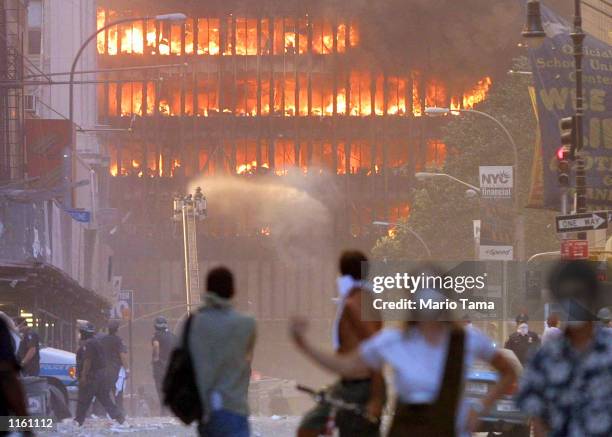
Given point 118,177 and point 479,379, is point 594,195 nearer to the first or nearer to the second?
point 479,379

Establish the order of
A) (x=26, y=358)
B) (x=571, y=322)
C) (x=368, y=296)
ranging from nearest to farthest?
(x=571, y=322) < (x=368, y=296) < (x=26, y=358)

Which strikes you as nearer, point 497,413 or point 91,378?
point 497,413

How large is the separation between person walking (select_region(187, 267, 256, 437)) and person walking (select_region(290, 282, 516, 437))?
174 cm

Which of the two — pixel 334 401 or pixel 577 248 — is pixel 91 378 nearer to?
pixel 577 248

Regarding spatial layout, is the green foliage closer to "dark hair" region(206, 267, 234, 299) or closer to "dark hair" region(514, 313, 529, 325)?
"dark hair" region(514, 313, 529, 325)

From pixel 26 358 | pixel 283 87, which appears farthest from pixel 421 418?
pixel 283 87

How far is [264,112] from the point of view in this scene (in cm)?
11012

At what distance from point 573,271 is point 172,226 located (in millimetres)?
96361

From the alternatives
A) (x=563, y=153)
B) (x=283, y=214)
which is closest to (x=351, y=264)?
(x=563, y=153)

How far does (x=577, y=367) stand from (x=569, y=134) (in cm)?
1777

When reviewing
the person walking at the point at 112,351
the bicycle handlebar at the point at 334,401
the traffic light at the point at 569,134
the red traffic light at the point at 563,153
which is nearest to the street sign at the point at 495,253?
the red traffic light at the point at 563,153

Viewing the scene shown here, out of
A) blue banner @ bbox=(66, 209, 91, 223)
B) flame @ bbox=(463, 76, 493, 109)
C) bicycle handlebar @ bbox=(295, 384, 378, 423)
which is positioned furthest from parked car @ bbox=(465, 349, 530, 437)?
flame @ bbox=(463, 76, 493, 109)

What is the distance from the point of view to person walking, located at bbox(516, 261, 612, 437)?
7035mm

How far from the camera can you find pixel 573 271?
7.09 meters
